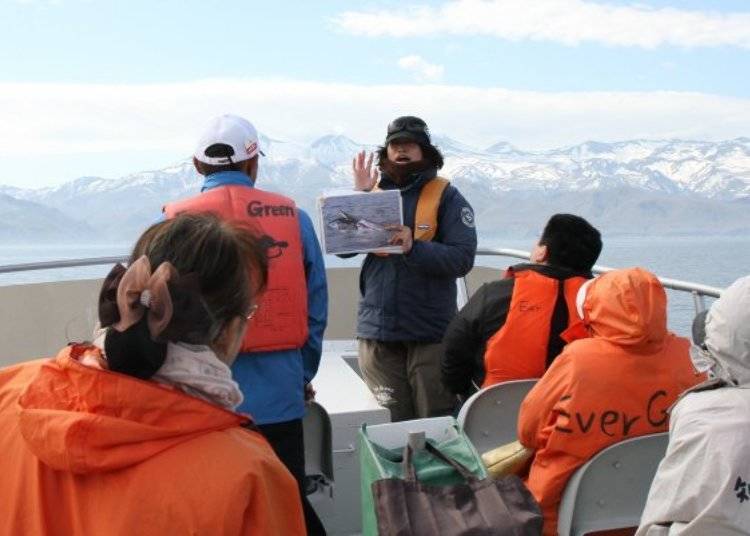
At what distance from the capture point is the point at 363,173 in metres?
3.65

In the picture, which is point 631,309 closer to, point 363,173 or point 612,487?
point 612,487

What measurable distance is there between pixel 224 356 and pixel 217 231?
18 cm

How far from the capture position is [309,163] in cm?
10731

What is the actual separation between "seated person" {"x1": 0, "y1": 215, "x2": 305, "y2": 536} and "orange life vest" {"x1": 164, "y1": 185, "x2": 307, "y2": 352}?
1253mm

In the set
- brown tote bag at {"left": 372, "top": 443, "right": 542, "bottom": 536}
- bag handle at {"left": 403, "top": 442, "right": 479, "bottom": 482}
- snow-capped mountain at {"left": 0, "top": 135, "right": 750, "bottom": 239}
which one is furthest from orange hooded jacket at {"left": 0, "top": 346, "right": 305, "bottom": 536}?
snow-capped mountain at {"left": 0, "top": 135, "right": 750, "bottom": 239}

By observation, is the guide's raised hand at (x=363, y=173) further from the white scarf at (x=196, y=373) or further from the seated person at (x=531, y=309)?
the white scarf at (x=196, y=373)

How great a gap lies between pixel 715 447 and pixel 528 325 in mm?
1230

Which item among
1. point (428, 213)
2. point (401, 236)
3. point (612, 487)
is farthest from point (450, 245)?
point (612, 487)

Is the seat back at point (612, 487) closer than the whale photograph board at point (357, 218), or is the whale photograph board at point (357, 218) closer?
the seat back at point (612, 487)

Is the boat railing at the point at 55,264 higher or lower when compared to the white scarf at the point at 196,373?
lower

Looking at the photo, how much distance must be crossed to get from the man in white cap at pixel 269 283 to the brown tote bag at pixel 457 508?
2.21ft

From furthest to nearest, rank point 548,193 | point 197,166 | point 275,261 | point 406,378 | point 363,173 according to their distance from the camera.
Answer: point 548,193 < point 406,378 < point 363,173 < point 197,166 < point 275,261

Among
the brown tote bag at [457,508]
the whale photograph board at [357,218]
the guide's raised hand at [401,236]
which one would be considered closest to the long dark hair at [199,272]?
the brown tote bag at [457,508]

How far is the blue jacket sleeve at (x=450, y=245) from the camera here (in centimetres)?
357
